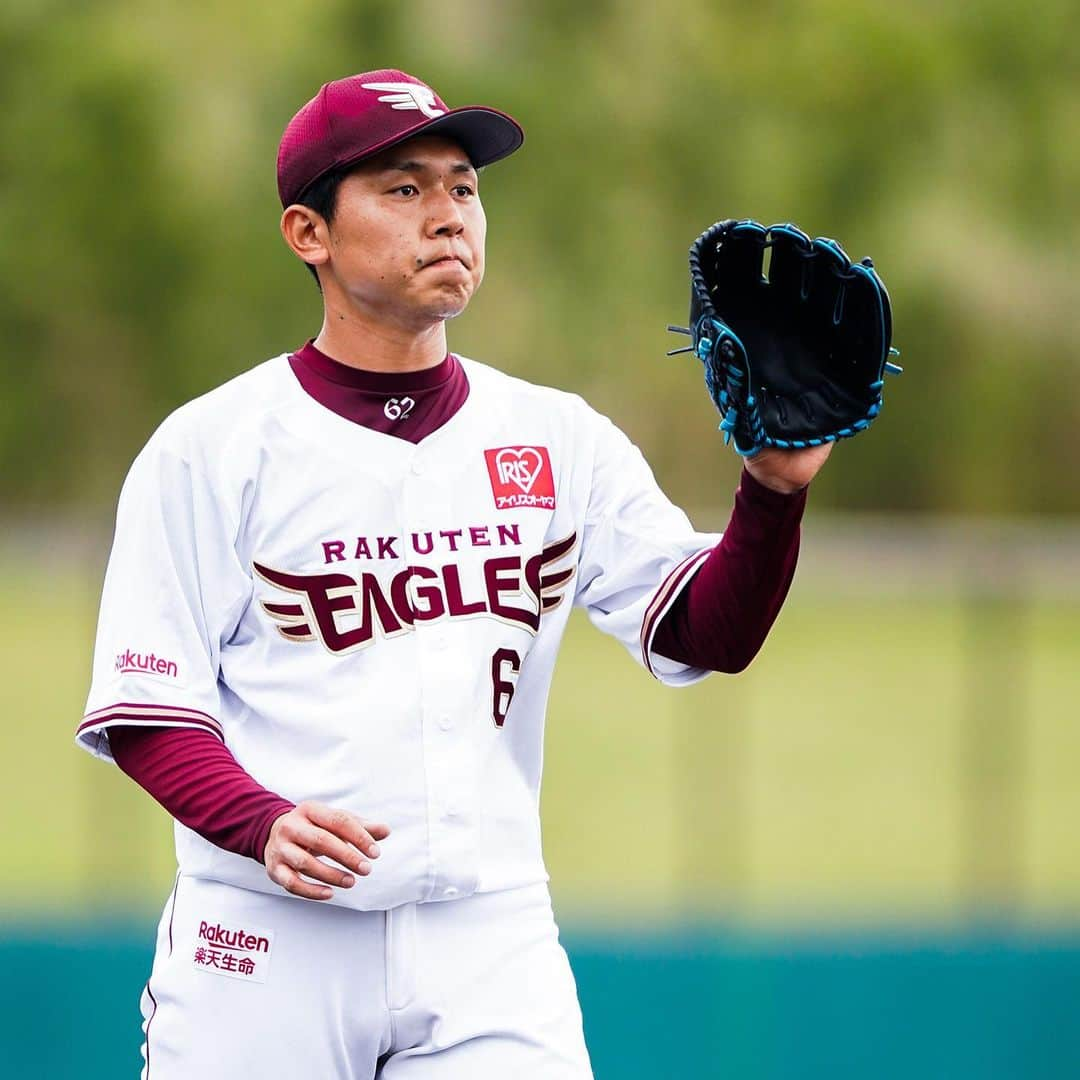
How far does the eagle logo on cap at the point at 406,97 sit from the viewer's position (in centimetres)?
259

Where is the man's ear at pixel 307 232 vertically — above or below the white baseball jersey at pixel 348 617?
above

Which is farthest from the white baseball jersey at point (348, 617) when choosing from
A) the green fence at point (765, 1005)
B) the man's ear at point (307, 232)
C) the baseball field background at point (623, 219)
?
the baseball field background at point (623, 219)

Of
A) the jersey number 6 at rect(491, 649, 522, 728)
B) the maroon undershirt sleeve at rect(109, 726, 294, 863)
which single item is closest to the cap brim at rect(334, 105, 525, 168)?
the jersey number 6 at rect(491, 649, 522, 728)

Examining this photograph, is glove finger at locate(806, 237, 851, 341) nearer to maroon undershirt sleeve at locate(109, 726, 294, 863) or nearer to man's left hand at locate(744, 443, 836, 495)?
man's left hand at locate(744, 443, 836, 495)

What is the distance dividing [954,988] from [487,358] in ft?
98.3

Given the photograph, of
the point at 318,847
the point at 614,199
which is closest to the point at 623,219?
the point at 614,199

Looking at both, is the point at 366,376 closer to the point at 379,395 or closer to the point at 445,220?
the point at 379,395

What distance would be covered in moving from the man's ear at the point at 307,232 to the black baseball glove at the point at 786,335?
53cm

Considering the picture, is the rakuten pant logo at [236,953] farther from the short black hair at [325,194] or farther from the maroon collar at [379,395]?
the short black hair at [325,194]

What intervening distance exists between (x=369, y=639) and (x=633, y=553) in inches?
16.1

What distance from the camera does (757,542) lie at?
2.50m

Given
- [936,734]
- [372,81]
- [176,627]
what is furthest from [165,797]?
[936,734]

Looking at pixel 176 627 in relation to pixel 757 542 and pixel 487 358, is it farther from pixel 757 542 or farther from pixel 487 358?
pixel 487 358

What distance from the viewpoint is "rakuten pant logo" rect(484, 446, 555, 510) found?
2.67 meters
